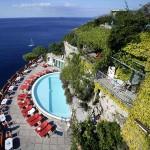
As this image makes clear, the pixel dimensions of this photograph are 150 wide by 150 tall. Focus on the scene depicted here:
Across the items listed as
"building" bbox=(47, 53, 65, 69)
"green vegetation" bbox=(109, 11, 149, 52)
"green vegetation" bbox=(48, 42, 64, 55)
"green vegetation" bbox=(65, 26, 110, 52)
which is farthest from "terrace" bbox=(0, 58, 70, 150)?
"green vegetation" bbox=(48, 42, 64, 55)

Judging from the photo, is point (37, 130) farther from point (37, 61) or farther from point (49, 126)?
point (37, 61)

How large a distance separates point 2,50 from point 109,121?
79021 millimetres

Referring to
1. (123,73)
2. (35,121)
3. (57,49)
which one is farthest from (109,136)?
(57,49)

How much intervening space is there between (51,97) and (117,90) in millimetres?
15640

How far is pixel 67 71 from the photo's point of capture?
34.7 metres

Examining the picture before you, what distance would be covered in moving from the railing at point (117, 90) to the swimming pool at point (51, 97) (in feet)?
23.1

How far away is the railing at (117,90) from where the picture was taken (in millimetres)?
20411

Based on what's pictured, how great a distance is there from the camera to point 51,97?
3609 cm

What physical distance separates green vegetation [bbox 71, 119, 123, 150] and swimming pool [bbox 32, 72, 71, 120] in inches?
276

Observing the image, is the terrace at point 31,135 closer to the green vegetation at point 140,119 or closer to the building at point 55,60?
the green vegetation at point 140,119

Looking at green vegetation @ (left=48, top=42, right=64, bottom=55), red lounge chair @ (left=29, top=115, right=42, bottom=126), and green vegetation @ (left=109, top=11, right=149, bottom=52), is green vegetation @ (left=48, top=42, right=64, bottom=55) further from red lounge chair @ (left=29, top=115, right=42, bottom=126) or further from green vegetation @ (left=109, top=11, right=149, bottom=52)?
red lounge chair @ (left=29, top=115, right=42, bottom=126)

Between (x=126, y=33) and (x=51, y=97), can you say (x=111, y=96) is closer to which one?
(x=126, y=33)

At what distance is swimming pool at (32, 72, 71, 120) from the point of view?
31.3 metres

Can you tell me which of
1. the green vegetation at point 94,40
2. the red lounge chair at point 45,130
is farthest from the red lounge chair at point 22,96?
the green vegetation at point 94,40
